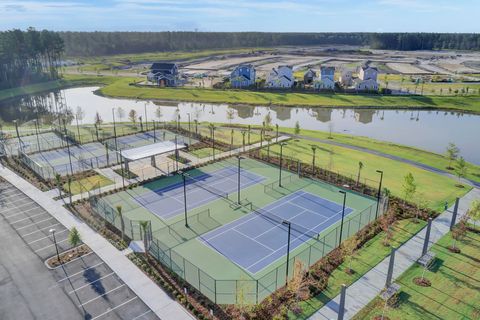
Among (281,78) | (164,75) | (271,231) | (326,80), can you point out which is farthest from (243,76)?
(271,231)

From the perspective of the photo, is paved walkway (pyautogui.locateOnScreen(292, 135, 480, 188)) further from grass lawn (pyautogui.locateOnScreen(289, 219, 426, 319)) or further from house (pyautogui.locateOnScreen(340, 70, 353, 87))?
house (pyautogui.locateOnScreen(340, 70, 353, 87))

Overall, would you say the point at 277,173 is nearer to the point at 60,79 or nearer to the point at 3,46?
the point at 3,46

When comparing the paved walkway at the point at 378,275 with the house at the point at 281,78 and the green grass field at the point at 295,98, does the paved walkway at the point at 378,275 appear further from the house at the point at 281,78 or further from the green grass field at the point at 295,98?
the house at the point at 281,78

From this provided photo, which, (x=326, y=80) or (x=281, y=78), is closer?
(x=326, y=80)

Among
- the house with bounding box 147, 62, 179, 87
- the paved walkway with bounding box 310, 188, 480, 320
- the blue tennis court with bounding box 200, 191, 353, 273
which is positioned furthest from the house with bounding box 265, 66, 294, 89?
the paved walkway with bounding box 310, 188, 480, 320

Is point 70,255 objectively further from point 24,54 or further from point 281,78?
point 24,54
